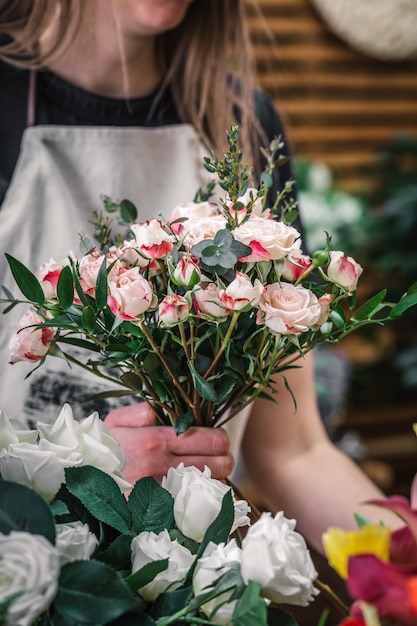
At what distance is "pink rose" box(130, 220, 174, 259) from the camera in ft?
2.38

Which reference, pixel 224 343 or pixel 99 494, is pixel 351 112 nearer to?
pixel 224 343

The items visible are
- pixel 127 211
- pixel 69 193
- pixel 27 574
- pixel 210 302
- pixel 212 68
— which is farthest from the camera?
pixel 212 68

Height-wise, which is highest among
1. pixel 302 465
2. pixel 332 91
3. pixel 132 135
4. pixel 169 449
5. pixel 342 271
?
pixel 342 271

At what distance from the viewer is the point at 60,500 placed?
642mm

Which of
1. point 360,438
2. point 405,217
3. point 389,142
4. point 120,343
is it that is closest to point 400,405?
point 360,438

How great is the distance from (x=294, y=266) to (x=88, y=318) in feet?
0.63

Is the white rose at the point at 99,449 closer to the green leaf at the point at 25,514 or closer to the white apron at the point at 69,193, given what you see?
the green leaf at the point at 25,514

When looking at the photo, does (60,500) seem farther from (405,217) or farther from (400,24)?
(400,24)

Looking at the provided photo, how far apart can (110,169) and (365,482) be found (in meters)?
0.64

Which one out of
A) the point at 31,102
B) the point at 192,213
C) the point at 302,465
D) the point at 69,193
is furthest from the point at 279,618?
the point at 31,102

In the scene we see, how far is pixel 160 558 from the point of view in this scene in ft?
1.99

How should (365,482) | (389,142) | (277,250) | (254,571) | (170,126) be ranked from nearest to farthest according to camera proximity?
(254,571)
(277,250)
(365,482)
(170,126)
(389,142)

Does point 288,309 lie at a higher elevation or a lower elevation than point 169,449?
higher

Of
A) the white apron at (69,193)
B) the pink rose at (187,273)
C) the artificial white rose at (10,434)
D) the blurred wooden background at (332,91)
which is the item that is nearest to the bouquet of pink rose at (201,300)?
the pink rose at (187,273)
